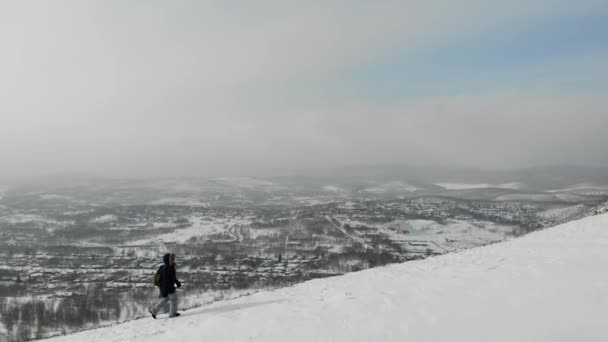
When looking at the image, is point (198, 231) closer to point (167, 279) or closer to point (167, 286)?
point (167, 279)

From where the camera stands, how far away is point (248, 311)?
1449 cm

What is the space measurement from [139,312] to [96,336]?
48.2 meters

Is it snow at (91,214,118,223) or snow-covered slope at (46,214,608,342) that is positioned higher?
snow-covered slope at (46,214,608,342)

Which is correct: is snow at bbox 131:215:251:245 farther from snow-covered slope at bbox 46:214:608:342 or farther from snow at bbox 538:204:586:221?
snow at bbox 538:204:586:221

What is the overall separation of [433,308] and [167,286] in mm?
9627

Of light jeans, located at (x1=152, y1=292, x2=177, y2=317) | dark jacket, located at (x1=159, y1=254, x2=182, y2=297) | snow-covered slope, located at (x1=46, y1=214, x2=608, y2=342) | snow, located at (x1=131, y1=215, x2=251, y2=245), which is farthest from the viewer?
snow, located at (x1=131, y1=215, x2=251, y2=245)

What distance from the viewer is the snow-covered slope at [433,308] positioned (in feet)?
33.3

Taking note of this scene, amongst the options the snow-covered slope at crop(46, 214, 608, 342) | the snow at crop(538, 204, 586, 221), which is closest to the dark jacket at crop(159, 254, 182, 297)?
the snow-covered slope at crop(46, 214, 608, 342)

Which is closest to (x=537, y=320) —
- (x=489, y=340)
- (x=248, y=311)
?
(x=489, y=340)

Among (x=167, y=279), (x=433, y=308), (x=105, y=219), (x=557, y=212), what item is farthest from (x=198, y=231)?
(x=557, y=212)

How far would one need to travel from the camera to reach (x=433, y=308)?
12117mm

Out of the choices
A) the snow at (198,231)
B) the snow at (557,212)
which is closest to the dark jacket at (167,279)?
the snow at (198,231)

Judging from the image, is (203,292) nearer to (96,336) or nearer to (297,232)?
(96,336)

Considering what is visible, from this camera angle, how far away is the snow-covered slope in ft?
33.3
